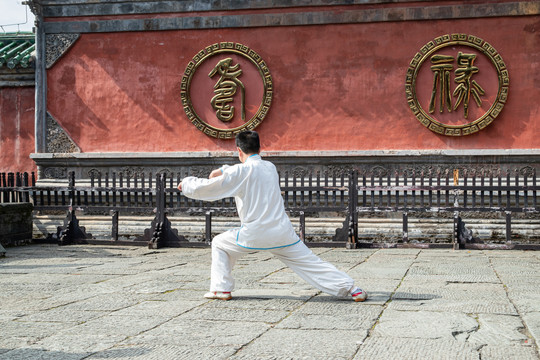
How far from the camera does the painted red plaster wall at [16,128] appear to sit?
13250mm

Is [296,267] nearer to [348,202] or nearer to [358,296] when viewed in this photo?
[358,296]

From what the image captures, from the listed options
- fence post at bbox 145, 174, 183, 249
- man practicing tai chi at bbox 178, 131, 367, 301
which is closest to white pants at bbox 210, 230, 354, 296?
man practicing tai chi at bbox 178, 131, 367, 301

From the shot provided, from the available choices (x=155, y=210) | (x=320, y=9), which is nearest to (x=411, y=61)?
(x=320, y=9)

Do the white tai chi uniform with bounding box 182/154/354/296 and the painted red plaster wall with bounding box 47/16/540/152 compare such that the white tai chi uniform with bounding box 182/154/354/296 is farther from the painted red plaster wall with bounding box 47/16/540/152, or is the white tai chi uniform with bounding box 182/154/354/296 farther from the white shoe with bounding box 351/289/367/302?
the painted red plaster wall with bounding box 47/16/540/152

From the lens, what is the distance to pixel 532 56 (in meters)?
11.1

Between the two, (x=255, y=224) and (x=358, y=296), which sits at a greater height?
(x=255, y=224)

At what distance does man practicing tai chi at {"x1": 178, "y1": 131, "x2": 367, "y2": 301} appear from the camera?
16.5 feet

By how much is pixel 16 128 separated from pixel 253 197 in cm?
958

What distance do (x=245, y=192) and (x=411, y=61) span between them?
23.4 feet

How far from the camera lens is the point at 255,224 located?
16.5 ft

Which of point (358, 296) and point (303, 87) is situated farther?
point (303, 87)

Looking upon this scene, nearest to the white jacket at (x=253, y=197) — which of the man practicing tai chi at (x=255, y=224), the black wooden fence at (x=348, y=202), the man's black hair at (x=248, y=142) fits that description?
the man practicing tai chi at (x=255, y=224)

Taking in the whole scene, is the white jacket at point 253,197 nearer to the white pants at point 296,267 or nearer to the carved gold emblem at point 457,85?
the white pants at point 296,267

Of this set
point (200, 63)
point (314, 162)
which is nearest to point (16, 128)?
point (200, 63)
